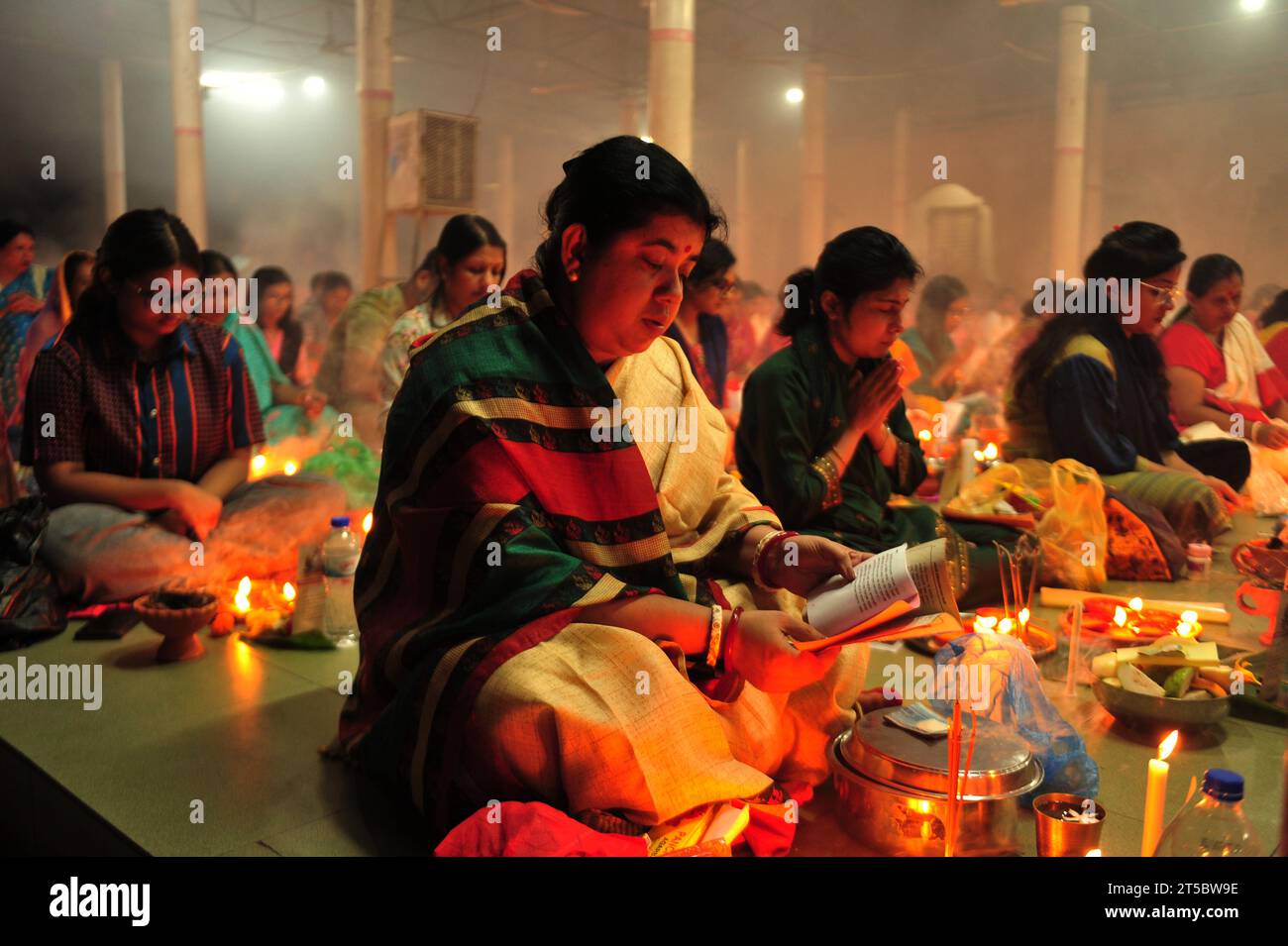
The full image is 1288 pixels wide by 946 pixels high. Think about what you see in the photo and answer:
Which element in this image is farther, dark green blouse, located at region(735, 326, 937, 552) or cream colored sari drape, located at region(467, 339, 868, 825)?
dark green blouse, located at region(735, 326, 937, 552)

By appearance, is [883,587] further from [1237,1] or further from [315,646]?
[1237,1]

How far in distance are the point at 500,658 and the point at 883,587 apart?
678 mm

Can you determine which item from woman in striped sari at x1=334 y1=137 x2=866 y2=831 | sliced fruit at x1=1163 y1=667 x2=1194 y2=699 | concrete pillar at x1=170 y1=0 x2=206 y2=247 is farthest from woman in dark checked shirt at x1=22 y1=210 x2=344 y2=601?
concrete pillar at x1=170 y1=0 x2=206 y2=247

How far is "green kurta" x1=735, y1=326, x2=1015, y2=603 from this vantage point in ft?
9.85

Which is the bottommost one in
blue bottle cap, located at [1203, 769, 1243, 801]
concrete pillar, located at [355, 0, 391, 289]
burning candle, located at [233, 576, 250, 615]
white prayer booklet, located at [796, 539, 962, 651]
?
burning candle, located at [233, 576, 250, 615]

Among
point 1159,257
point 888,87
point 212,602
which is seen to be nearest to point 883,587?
point 212,602

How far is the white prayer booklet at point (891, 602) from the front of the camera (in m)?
Answer: 1.73

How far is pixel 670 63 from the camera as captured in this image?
643cm

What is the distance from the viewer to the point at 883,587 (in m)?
1.80

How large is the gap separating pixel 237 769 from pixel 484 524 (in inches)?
36.6

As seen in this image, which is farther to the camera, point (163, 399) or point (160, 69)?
point (160, 69)

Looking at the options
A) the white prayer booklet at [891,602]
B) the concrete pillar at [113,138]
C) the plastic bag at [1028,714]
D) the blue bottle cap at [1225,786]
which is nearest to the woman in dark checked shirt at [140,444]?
the white prayer booklet at [891,602]

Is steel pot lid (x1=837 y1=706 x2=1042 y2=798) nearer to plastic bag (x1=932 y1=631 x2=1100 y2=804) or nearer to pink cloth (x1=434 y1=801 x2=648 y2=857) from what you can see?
plastic bag (x1=932 y1=631 x2=1100 y2=804)

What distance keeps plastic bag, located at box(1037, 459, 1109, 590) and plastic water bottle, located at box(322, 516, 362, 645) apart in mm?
2373
